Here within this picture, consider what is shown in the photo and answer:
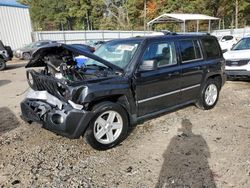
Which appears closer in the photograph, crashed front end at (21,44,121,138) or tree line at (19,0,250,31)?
crashed front end at (21,44,121,138)

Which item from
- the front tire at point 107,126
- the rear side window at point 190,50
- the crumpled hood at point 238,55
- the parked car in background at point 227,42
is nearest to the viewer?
the front tire at point 107,126

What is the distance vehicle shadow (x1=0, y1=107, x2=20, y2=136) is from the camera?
5508mm

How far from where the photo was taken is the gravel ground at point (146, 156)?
11.5 ft

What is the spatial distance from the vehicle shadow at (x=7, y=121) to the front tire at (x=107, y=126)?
2.20 metres

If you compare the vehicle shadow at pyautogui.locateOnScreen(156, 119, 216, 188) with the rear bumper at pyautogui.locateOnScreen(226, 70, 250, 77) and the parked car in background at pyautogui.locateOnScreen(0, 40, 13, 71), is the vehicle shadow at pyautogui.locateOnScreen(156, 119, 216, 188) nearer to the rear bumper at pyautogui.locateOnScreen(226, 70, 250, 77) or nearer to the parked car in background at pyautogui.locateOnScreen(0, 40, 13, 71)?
the rear bumper at pyautogui.locateOnScreen(226, 70, 250, 77)

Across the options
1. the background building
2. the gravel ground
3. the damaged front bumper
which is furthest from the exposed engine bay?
the background building

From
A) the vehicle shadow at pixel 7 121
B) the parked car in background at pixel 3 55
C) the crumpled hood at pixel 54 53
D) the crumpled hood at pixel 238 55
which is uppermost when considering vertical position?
the crumpled hood at pixel 54 53

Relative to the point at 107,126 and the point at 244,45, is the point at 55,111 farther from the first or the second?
the point at 244,45

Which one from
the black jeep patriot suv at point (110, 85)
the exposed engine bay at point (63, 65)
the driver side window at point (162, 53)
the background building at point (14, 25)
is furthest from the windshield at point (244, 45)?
the background building at point (14, 25)

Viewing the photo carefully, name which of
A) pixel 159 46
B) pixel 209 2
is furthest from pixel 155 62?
pixel 209 2

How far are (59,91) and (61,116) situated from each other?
1.31 feet

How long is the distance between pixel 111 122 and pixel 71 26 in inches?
2365

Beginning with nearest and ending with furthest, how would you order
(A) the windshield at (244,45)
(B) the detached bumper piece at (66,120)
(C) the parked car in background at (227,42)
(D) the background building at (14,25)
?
(B) the detached bumper piece at (66,120) < (A) the windshield at (244,45) < (C) the parked car in background at (227,42) < (D) the background building at (14,25)

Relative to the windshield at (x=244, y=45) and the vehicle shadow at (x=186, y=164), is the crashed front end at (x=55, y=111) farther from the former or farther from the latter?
the windshield at (x=244, y=45)
